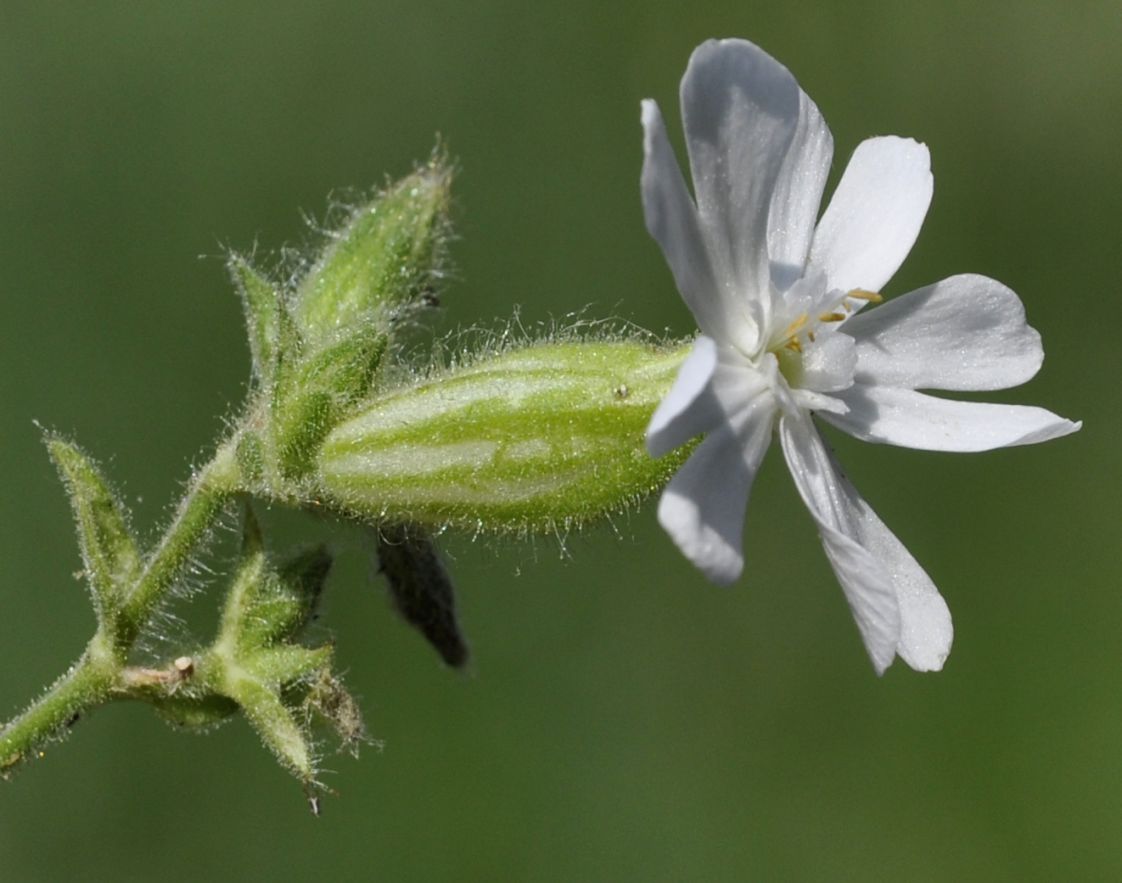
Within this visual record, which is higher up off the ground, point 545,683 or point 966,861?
point 545,683

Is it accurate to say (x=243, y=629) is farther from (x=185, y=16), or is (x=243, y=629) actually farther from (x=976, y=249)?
(x=976, y=249)

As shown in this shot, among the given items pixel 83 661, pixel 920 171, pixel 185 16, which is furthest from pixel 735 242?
pixel 185 16

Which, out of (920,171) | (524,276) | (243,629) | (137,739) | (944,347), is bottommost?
(137,739)

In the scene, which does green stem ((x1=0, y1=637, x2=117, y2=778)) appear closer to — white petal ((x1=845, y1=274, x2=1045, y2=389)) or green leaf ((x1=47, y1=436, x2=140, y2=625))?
green leaf ((x1=47, y1=436, x2=140, y2=625))

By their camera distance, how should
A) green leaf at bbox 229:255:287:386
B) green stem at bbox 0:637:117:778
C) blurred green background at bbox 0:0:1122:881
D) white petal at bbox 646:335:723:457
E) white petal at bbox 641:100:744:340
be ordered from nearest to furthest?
white petal at bbox 646:335:723:457
white petal at bbox 641:100:744:340
green stem at bbox 0:637:117:778
green leaf at bbox 229:255:287:386
blurred green background at bbox 0:0:1122:881

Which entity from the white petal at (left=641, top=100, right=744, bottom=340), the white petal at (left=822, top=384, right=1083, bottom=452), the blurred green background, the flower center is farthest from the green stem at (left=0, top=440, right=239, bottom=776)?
the blurred green background

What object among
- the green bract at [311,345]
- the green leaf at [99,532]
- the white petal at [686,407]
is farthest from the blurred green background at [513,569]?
the white petal at [686,407]
